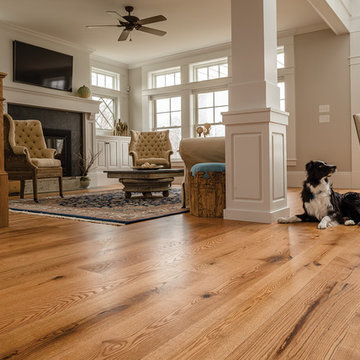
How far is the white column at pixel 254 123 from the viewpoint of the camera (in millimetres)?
2779

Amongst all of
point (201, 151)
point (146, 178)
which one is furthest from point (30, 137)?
point (201, 151)

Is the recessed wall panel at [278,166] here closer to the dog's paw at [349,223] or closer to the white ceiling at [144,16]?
the dog's paw at [349,223]

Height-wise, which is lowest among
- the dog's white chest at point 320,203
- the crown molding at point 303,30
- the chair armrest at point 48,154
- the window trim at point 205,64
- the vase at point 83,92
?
the dog's white chest at point 320,203

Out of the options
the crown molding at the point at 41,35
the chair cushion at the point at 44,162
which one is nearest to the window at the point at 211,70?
the crown molding at the point at 41,35

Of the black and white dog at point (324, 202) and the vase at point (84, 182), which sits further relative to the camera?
the vase at point (84, 182)

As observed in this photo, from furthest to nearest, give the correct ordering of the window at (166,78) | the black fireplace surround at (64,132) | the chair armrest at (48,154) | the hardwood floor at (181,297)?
the window at (166,78) < the black fireplace surround at (64,132) < the chair armrest at (48,154) < the hardwood floor at (181,297)

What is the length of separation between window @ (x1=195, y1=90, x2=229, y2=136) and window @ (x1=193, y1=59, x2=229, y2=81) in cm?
34

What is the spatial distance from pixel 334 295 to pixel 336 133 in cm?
565

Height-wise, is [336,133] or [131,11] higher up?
[131,11]

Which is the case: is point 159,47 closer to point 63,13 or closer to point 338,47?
point 63,13

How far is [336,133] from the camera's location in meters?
6.30

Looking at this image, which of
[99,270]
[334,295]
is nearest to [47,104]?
[99,270]

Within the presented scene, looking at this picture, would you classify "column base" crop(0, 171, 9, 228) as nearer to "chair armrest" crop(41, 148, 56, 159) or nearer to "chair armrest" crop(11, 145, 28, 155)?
"chair armrest" crop(11, 145, 28, 155)

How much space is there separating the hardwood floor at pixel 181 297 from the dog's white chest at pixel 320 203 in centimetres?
34
